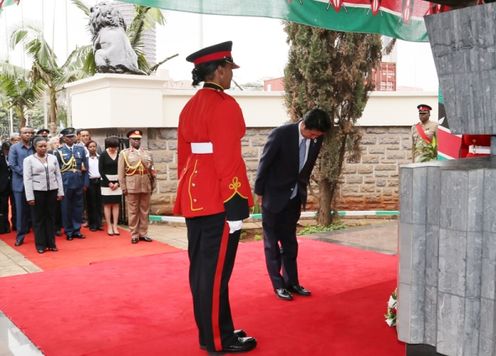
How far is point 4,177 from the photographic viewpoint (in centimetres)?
797

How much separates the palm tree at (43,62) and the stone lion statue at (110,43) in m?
8.05

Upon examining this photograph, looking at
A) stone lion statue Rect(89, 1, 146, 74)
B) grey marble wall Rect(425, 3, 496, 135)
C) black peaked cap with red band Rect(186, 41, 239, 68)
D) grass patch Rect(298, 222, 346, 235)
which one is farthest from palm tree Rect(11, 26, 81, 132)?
grey marble wall Rect(425, 3, 496, 135)

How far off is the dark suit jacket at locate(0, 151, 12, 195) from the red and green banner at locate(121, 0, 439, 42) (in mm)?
5070

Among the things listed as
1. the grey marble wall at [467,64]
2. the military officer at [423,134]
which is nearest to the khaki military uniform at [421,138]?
the military officer at [423,134]

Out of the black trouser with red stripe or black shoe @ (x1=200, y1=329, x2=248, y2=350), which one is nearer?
the black trouser with red stripe

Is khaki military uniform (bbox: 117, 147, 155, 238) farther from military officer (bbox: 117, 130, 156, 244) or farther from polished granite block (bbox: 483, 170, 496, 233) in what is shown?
polished granite block (bbox: 483, 170, 496, 233)

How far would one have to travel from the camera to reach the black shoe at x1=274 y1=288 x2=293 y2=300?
4105 mm

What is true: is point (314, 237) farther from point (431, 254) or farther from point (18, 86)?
point (18, 86)

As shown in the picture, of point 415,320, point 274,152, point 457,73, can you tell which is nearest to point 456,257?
point 415,320

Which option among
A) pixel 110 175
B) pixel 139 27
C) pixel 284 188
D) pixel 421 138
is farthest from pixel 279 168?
pixel 139 27

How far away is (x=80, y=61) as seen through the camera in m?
15.7

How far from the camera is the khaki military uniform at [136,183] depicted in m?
7.09

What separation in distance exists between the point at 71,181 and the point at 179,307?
164 inches

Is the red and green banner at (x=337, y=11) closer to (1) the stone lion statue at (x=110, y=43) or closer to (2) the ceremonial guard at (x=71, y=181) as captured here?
(2) the ceremonial guard at (x=71, y=181)
